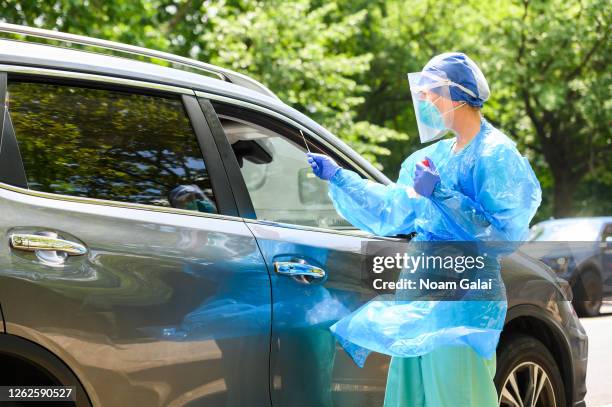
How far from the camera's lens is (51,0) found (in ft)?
51.4

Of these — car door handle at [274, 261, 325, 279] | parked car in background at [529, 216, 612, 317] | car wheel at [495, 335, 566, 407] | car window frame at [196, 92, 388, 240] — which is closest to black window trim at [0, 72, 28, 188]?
car window frame at [196, 92, 388, 240]

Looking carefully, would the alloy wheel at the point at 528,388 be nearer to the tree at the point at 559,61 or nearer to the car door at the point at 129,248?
the car door at the point at 129,248

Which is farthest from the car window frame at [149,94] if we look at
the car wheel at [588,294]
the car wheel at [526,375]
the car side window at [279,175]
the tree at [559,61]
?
the tree at [559,61]

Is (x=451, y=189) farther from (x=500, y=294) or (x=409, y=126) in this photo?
(x=409, y=126)

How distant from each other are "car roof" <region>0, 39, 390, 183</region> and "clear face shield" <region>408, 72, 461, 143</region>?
43cm

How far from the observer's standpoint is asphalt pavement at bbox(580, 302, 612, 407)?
5.26 m

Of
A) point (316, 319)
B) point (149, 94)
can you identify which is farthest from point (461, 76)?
point (149, 94)

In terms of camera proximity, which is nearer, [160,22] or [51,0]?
[51,0]

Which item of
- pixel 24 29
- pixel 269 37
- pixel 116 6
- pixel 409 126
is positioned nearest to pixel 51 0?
pixel 116 6

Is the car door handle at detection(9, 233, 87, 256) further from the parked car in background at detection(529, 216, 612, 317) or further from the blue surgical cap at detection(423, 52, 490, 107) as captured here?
the parked car in background at detection(529, 216, 612, 317)

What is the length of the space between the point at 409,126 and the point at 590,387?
73.3 ft

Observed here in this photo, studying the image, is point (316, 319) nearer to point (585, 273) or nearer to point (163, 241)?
point (163, 241)

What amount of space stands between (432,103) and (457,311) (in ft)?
2.61

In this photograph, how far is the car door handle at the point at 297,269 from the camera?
3.18m
